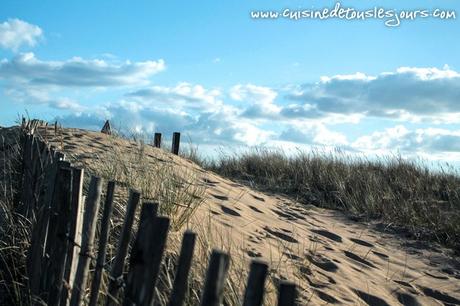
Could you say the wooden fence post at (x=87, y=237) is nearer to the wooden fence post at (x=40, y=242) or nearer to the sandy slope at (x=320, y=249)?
the wooden fence post at (x=40, y=242)

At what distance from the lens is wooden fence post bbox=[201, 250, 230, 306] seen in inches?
60.4

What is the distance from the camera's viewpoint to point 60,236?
9.99 feet

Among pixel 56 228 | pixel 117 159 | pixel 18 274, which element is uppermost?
pixel 117 159

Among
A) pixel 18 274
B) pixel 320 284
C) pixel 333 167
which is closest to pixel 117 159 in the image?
pixel 18 274

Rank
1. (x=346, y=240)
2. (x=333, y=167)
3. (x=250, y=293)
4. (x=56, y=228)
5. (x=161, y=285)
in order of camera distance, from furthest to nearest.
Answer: (x=333, y=167), (x=346, y=240), (x=161, y=285), (x=56, y=228), (x=250, y=293)

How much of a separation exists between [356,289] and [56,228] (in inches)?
105

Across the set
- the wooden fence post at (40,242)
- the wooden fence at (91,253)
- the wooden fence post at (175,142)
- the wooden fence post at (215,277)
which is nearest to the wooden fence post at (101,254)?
the wooden fence at (91,253)

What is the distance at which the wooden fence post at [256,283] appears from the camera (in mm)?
1452

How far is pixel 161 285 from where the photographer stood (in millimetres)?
3354

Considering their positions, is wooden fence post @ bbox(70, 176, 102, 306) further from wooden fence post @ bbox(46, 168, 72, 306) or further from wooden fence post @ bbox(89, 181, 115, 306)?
wooden fence post @ bbox(46, 168, 72, 306)

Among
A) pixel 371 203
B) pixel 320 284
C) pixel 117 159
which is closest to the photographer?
pixel 320 284

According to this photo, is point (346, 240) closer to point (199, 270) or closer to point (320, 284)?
point (320, 284)

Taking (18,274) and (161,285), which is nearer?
(161,285)

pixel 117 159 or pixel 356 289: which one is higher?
pixel 117 159
